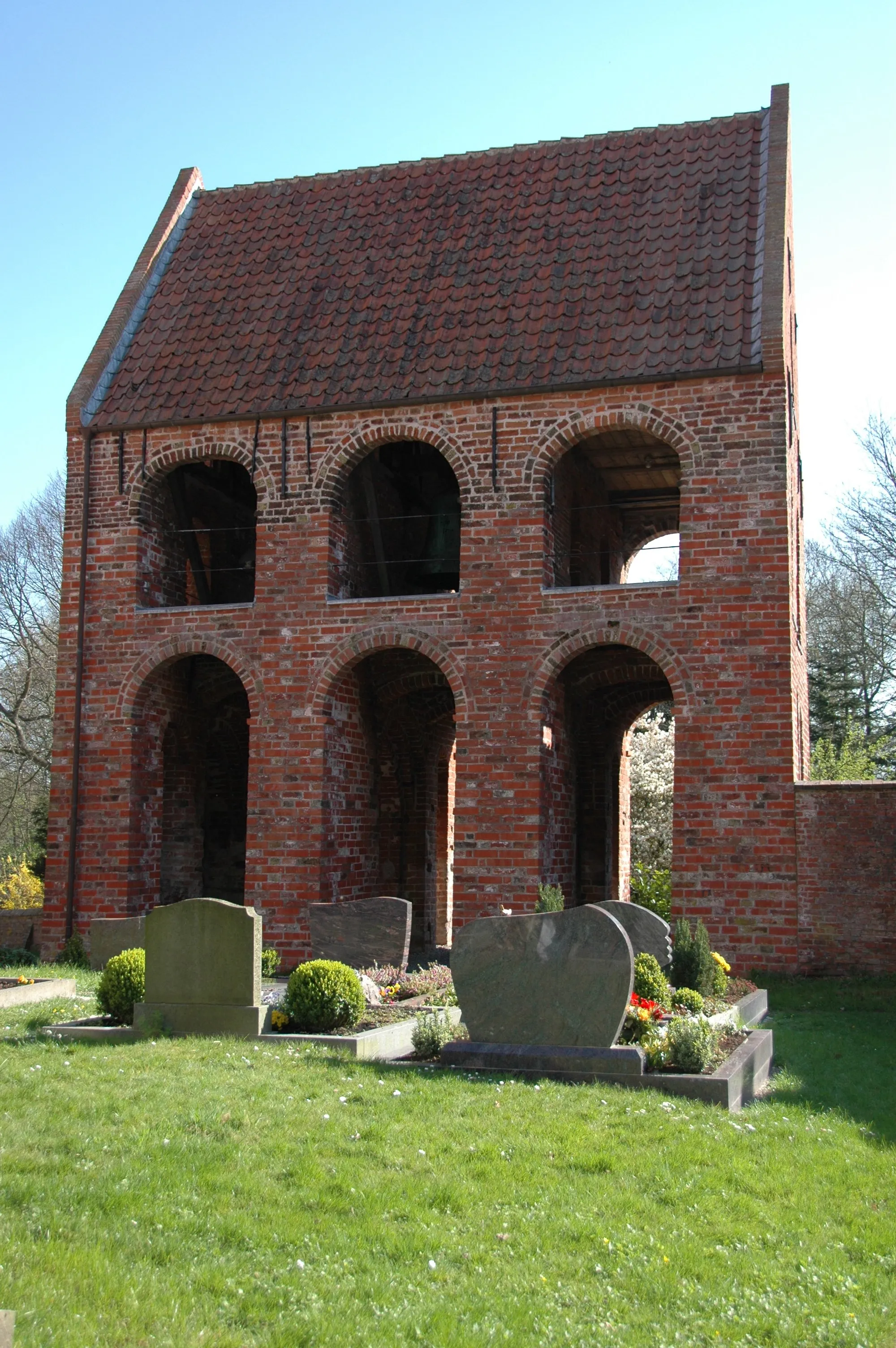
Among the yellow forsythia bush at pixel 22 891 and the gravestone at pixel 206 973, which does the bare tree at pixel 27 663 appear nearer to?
the yellow forsythia bush at pixel 22 891

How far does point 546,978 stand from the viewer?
8.54m

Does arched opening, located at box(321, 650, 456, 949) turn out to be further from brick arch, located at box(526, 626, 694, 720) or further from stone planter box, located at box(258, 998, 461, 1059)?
stone planter box, located at box(258, 998, 461, 1059)

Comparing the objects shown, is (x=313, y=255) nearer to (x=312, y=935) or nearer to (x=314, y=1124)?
(x=312, y=935)

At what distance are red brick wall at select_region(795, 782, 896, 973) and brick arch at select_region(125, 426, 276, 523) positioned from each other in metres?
7.96

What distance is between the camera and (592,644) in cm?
1509

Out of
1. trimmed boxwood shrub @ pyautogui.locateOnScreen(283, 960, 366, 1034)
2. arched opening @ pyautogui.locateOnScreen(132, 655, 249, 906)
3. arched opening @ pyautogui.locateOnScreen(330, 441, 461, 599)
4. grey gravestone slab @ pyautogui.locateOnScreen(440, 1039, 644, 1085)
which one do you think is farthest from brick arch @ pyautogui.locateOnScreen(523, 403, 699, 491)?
grey gravestone slab @ pyautogui.locateOnScreen(440, 1039, 644, 1085)

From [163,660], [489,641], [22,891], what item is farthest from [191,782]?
[22,891]

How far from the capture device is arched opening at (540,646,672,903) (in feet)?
52.3

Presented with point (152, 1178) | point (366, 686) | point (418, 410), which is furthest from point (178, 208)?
point (152, 1178)

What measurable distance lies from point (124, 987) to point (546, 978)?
11.7 ft

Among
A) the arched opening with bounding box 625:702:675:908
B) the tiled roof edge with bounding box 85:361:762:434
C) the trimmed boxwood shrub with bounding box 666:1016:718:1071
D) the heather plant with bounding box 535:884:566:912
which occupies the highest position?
the tiled roof edge with bounding box 85:361:762:434

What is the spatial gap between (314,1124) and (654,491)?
49.1 feet

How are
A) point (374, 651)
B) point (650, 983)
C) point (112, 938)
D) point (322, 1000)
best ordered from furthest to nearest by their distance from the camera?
point (374, 651) → point (112, 938) → point (650, 983) → point (322, 1000)

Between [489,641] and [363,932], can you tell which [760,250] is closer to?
[489,641]
